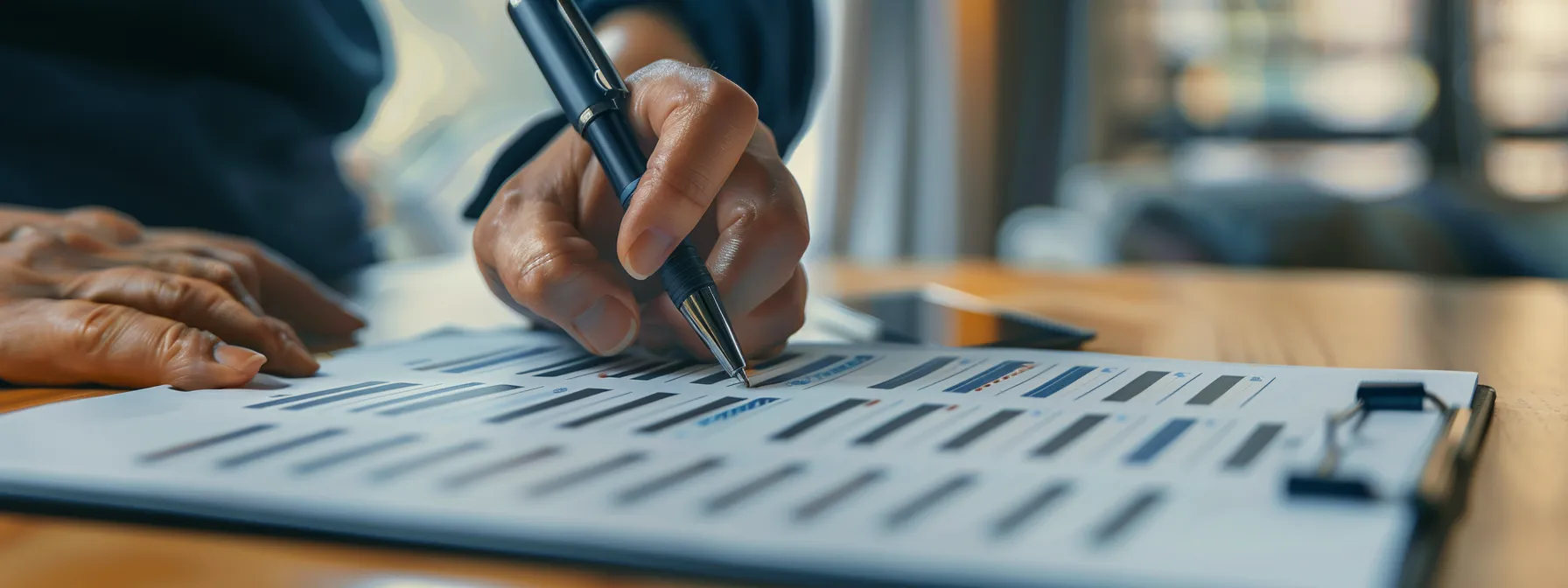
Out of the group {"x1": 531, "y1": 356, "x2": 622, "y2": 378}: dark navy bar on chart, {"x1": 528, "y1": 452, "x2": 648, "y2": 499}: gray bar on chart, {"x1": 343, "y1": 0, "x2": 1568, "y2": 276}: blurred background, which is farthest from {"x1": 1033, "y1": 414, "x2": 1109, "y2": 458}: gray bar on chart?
{"x1": 343, "y1": 0, "x2": 1568, "y2": 276}: blurred background

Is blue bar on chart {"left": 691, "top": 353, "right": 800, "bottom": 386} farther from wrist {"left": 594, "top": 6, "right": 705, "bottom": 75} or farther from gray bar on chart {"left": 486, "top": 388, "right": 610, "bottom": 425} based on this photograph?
wrist {"left": 594, "top": 6, "right": 705, "bottom": 75}

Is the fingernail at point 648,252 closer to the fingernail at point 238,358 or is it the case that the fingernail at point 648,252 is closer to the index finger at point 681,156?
the index finger at point 681,156

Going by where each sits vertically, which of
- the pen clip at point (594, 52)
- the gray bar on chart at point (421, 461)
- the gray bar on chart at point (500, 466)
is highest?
the pen clip at point (594, 52)

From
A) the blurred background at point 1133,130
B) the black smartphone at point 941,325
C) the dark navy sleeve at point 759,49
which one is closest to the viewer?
the black smartphone at point 941,325

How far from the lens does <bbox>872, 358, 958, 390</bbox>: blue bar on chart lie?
407 millimetres

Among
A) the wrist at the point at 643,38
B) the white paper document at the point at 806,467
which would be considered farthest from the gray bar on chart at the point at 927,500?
the wrist at the point at 643,38

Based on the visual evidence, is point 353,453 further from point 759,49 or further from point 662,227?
point 759,49

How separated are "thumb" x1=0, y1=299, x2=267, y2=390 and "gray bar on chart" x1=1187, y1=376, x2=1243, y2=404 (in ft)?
1.12

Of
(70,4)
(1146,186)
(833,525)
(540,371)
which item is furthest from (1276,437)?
(1146,186)

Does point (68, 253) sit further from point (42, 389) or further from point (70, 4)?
point (70, 4)

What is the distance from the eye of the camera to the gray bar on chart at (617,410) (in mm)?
337

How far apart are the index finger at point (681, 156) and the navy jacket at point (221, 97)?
0.66ft

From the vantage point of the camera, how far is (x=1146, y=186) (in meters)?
3.04

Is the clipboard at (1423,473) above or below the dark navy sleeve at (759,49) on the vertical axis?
below
